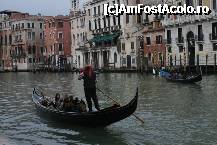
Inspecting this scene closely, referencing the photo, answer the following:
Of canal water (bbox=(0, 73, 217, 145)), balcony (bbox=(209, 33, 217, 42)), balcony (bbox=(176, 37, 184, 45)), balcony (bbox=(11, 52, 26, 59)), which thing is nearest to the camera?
canal water (bbox=(0, 73, 217, 145))

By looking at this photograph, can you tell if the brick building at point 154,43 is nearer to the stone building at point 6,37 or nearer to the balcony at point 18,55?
the balcony at point 18,55

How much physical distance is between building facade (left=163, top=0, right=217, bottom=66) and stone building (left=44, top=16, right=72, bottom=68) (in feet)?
79.3

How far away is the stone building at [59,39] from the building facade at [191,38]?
24.2m

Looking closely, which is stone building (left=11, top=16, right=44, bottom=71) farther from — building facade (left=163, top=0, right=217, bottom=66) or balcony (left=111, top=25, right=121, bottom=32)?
building facade (left=163, top=0, right=217, bottom=66)

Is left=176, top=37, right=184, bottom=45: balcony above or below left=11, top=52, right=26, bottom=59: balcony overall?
above

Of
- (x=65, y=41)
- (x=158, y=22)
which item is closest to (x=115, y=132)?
(x=158, y=22)

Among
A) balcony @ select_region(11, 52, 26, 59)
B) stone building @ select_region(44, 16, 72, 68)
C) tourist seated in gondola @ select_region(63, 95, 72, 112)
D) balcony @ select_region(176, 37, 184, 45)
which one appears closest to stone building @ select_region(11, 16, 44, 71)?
balcony @ select_region(11, 52, 26, 59)

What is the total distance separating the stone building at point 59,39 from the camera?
6611cm

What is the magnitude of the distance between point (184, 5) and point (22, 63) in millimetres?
38797

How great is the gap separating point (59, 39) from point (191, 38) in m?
29.2

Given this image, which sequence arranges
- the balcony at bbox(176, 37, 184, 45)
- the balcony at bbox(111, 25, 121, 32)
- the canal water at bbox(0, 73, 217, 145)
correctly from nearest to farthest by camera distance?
the canal water at bbox(0, 73, 217, 145) → the balcony at bbox(176, 37, 184, 45) → the balcony at bbox(111, 25, 121, 32)

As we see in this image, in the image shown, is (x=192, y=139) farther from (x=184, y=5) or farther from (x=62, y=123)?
(x=184, y=5)

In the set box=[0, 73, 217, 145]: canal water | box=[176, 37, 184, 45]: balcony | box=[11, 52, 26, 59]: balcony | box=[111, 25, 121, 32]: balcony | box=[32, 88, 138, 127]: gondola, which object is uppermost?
box=[111, 25, 121, 32]: balcony

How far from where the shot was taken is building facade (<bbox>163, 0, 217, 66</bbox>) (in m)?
39.0
